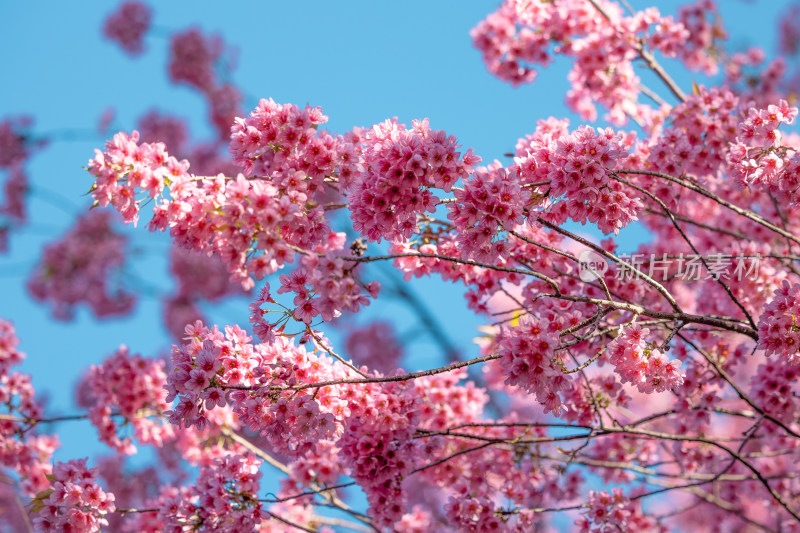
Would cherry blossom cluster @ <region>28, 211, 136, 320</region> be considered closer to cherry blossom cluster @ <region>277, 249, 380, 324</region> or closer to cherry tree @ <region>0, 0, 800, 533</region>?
cherry tree @ <region>0, 0, 800, 533</region>

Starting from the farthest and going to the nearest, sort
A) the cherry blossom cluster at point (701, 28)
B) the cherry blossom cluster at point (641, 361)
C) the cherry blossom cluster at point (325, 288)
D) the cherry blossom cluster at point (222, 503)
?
the cherry blossom cluster at point (701, 28) → the cherry blossom cluster at point (222, 503) → the cherry blossom cluster at point (641, 361) → the cherry blossom cluster at point (325, 288)

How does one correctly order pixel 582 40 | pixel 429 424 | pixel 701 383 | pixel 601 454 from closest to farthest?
pixel 701 383 → pixel 429 424 → pixel 601 454 → pixel 582 40

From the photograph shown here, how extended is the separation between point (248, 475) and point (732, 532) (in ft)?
26.1

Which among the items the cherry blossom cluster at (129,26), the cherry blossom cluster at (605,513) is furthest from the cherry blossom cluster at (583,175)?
the cherry blossom cluster at (129,26)

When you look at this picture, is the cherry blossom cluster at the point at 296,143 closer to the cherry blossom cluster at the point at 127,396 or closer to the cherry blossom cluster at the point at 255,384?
the cherry blossom cluster at the point at 255,384

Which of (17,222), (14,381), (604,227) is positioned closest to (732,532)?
(604,227)

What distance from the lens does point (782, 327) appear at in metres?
3.23

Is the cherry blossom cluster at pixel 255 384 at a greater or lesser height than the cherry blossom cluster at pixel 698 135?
lesser

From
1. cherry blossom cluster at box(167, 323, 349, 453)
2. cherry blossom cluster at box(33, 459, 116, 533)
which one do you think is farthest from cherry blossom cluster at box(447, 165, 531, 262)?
cherry blossom cluster at box(33, 459, 116, 533)

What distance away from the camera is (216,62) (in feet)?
38.6

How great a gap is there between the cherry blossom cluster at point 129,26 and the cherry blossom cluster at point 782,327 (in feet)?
35.9

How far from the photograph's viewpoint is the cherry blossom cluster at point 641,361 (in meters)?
3.14

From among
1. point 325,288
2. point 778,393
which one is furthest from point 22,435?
point 778,393

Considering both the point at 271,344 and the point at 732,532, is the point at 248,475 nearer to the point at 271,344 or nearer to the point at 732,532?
the point at 271,344
